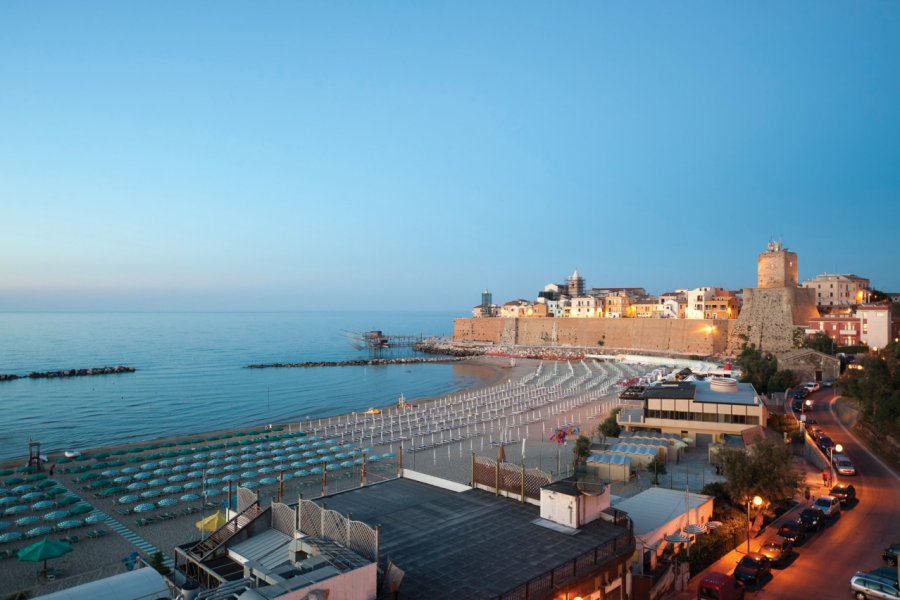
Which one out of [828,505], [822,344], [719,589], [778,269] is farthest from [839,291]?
[719,589]

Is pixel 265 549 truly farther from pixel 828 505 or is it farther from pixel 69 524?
pixel 828 505

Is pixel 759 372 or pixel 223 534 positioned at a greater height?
pixel 759 372

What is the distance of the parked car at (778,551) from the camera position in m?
10.9

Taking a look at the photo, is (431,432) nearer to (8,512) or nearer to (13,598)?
(8,512)

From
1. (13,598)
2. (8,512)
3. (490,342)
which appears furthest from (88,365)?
(13,598)

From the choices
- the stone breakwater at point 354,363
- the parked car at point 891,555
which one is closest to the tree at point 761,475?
the parked car at point 891,555

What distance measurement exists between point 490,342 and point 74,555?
79373 millimetres

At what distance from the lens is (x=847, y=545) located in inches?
468

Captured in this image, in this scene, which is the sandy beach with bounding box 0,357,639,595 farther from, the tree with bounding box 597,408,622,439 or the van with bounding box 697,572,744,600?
the van with bounding box 697,572,744,600

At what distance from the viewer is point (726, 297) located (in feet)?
228

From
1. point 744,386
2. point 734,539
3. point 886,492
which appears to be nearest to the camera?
point 734,539

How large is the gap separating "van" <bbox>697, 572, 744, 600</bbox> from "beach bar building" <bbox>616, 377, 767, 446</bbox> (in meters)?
12.1

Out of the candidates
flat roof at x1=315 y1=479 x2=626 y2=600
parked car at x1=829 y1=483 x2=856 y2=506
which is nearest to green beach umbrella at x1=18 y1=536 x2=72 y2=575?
flat roof at x1=315 y1=479 x2=626 y2=600

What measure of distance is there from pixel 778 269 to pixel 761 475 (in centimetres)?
5092
